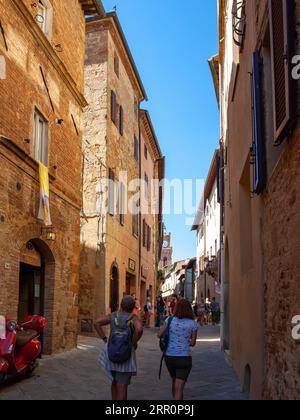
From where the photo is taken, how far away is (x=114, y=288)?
1930 centimetres

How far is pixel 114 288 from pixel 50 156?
27.1 feet

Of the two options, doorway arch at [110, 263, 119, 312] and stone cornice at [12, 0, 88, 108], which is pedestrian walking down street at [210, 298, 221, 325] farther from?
stone cornice at [12, 0, 88, 108]

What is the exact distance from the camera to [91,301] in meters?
17.2

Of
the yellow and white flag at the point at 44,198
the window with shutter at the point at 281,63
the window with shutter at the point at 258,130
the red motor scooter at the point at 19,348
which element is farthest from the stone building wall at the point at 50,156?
the window with shutter at the point at 281,63

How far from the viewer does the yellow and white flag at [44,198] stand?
10952 millimetres

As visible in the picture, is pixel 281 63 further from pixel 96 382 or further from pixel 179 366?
pixel 96 382

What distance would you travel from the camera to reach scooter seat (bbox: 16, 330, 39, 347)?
336 inches

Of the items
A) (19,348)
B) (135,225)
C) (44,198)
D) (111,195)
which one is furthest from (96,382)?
(135,225)

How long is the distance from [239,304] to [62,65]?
7.18 m

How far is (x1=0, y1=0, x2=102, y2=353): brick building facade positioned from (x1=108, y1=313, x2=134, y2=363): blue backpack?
388 cm

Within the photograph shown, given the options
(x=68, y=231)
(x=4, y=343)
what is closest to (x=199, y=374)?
(x=4, y=343)

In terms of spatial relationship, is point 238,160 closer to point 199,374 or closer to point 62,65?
point 199,374

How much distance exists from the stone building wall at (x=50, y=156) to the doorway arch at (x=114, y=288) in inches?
198

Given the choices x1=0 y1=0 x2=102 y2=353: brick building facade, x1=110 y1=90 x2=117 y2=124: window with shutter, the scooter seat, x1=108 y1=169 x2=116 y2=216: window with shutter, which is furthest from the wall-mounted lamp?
x1=110 y1=90 x2=117 y2=124: window with shutter
